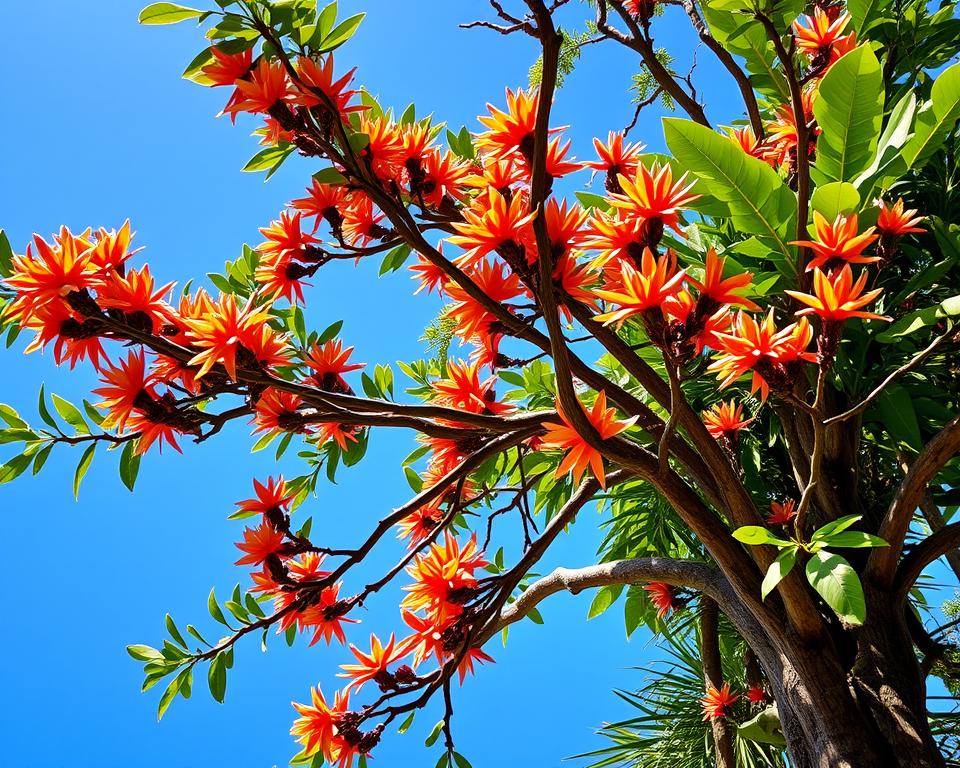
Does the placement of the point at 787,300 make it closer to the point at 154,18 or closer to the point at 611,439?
the point at 611,439

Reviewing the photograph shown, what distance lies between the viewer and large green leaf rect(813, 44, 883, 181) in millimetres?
892

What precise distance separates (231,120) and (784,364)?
1.99 ft

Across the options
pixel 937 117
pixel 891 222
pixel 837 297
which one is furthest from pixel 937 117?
pixel 837 297

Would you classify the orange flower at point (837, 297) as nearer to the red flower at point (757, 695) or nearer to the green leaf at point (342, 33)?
the green leaf at point (342, 33)

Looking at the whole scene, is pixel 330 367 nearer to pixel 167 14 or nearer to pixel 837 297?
pixel 167 14

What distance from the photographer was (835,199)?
33.9 inches

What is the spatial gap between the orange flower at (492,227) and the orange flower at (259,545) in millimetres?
469

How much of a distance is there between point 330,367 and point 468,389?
0.19 metres

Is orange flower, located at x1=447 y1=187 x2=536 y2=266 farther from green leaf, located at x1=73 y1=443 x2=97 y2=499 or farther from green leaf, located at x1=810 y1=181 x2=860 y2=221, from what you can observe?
green leaf, located at x1=73 y1=443 x2=97 y2=499

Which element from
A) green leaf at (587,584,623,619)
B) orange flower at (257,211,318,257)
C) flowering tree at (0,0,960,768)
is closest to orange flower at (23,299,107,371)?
flowering tree at (0,0,960,768)

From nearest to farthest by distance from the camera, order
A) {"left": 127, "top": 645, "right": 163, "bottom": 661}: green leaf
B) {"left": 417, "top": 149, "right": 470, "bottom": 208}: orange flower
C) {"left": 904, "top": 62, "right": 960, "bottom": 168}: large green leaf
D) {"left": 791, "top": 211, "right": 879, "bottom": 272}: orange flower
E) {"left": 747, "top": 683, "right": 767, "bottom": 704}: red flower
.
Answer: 1. {"left": 791, "top": 211, "right": 879, "bottom": 272}: orange flower
2. {"left": 904, "top": 62, "right": 960, "bottom": 168}: large green leaf
3. {"left": 417, "top": 149, "right": 470, "bottom": 208}: orange flower
4. {"left": 127, "top": 645, "right": 163, "bottom": 661}: green leaf
5. {"left": 747, "top": 683, "right": 767, "bottom": 704}: red flower

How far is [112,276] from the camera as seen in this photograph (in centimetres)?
82

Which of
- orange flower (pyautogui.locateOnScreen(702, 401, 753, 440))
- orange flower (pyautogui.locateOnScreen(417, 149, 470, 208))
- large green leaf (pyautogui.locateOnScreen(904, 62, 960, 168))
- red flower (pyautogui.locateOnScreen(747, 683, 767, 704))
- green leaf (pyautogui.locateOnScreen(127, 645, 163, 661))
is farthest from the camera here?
red flower (pyautogui.locateOnScreen(747, 683, 767, 704))

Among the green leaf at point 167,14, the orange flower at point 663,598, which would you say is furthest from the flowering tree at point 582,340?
the orange flower at point 663,598
